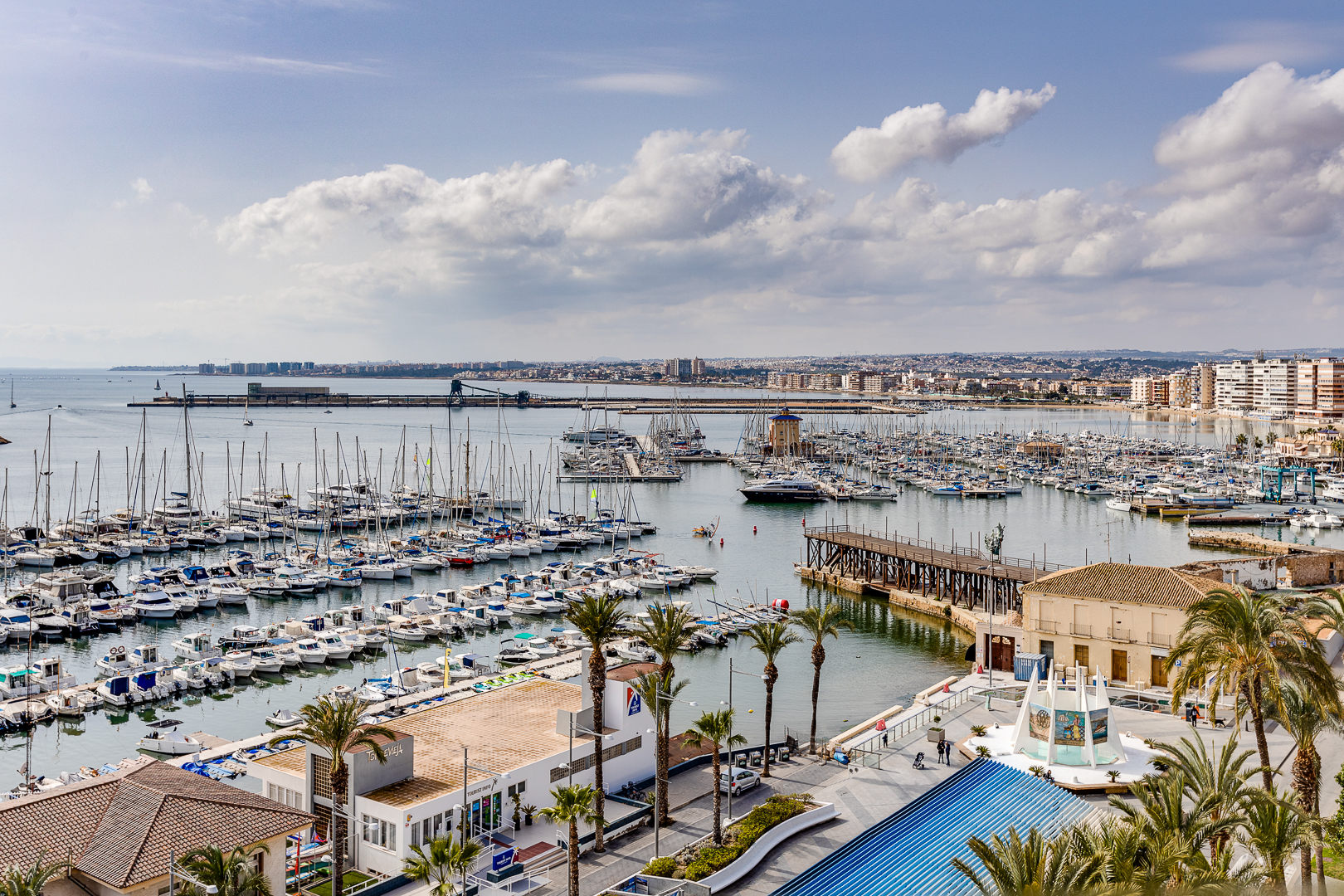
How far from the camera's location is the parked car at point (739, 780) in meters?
30.5

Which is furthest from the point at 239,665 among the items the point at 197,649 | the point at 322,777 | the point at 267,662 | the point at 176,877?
the point at 176,877

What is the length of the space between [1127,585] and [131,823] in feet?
120

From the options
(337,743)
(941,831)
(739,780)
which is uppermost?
(337,743)

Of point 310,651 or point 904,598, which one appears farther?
point 904,598

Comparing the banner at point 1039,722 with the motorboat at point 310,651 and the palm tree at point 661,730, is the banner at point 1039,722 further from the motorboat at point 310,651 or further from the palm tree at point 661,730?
the motorboat at point 310,651

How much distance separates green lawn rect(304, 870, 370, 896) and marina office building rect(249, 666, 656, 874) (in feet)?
1.10

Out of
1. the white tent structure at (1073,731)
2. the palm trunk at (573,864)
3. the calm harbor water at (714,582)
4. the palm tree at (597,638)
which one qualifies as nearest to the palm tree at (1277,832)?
the white tent structure at (1073,731)

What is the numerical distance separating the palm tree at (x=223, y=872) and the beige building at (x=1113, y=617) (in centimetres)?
3233

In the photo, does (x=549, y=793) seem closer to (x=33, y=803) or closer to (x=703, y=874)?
(x=703, y=874)

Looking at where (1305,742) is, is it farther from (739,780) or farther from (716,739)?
(739,780)

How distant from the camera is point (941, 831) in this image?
26.2 meters

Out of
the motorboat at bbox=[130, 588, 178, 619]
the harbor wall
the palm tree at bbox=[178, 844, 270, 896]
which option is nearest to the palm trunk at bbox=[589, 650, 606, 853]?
the palm tree at bbox=[178, 844, 270, 896]

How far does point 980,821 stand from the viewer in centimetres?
2666

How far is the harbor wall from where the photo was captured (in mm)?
59625
